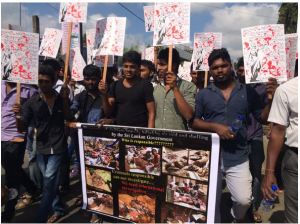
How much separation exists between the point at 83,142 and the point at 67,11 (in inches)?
66.7

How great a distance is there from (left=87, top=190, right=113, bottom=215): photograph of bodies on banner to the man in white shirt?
177 centimetres

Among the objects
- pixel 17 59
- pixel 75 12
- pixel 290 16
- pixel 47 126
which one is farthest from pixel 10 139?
pixel 290 16

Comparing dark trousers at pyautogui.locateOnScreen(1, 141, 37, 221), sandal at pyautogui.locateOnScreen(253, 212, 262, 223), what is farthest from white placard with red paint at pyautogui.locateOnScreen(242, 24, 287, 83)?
dark trousers at pyautogui.locateOnScreen(1, 141, 37, 221)

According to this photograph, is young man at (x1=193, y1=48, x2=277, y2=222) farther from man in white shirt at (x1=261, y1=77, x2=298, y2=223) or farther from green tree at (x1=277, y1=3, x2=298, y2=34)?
green tree at (x1=277, y1=3, x2=298, y2=34)

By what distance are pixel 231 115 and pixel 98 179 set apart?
1610mm

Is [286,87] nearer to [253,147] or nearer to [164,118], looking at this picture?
[164,118]

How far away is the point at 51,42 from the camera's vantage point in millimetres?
5422

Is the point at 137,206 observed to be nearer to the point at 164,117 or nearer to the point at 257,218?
the point at 164,117

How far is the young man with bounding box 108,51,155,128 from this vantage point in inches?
144

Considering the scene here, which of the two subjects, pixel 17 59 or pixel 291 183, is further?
pixel 17 59

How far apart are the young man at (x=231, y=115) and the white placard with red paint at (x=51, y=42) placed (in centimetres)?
302

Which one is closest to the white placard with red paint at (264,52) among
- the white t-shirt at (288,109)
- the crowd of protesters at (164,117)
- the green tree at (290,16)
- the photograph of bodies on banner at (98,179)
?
the crowd of protesters at (164,117)

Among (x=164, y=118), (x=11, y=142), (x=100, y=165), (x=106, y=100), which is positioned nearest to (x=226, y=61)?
(x=164, y=118)

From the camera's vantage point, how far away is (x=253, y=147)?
4.35m
